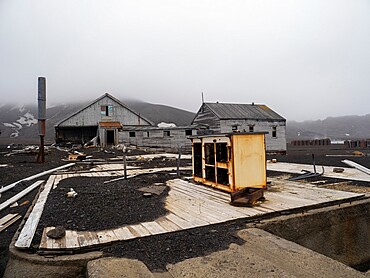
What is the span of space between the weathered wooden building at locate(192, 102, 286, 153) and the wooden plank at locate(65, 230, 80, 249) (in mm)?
24461

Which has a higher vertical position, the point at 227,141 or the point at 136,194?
the point at 227,141

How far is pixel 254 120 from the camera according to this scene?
97.6 ft

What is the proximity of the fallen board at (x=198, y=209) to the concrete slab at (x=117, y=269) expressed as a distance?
1.52ft

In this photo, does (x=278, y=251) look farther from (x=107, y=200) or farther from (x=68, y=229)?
(x=107, y=200)

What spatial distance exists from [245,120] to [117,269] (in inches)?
1089

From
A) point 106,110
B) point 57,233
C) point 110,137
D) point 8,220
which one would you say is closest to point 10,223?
point 8,220

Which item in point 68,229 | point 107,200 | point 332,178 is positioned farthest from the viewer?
point 332,178

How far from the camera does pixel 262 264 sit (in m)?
2.88

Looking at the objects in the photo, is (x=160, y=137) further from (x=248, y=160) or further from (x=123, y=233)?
(x=123, y=233)

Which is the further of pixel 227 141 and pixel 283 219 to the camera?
pixel 227 141

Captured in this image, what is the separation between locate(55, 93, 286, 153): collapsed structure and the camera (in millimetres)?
29203

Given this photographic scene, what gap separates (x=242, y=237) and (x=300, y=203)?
1937mm

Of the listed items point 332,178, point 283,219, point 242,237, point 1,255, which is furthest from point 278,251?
point 332,178

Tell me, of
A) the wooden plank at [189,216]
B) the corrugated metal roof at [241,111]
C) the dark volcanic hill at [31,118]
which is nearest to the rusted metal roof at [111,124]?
the corrugated metal roof at [241,111]
